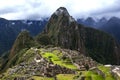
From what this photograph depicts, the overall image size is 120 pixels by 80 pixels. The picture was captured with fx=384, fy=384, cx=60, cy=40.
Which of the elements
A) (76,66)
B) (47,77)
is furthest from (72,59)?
(47,77)

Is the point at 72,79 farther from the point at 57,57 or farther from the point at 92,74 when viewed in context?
the point at 57,57

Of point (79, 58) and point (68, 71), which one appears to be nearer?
point (68, 71)

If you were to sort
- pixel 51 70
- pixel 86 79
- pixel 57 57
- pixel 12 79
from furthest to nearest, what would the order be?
pixel 57 57, pixel 51 70, pixel 12 79, pixel 86 79

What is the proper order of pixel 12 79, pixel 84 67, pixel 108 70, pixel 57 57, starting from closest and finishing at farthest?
pixel 108 70
pixel 12 79
pixel 84 67
pixel 57 57

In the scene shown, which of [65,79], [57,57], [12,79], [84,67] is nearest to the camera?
[65,79]

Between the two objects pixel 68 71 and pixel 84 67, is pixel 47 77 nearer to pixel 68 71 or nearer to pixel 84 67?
pixel 68 71

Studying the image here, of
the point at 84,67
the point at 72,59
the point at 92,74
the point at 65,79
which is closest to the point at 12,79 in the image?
the point at 65,79

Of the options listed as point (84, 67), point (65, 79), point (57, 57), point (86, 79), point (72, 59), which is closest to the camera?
point (86, 79)

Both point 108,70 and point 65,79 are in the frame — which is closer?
point 108,70
